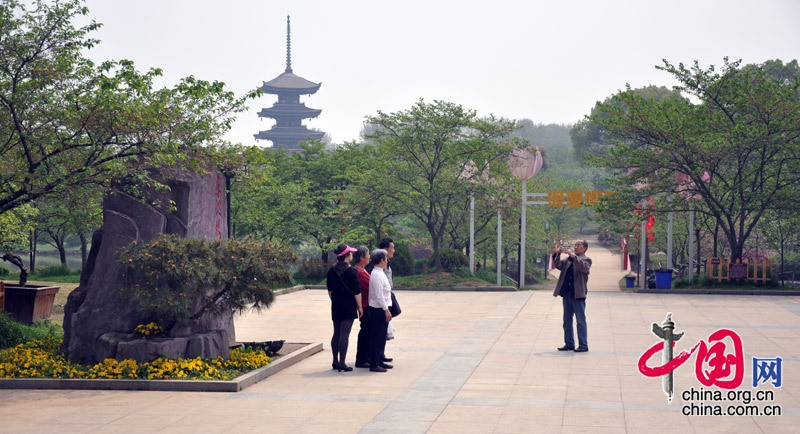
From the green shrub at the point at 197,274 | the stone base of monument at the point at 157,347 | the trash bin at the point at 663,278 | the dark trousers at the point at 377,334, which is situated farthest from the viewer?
the trash bin at the point at 663,278

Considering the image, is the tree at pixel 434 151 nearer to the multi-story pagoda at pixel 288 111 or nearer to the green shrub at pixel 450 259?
the green shrub at pixel 450 259

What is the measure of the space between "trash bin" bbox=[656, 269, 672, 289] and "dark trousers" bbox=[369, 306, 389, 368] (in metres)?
17.4

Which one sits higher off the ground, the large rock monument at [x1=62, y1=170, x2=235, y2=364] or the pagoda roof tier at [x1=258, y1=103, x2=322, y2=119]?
the pagoda roof tier at [x1=258, y1=103, x2=322, y2=119]

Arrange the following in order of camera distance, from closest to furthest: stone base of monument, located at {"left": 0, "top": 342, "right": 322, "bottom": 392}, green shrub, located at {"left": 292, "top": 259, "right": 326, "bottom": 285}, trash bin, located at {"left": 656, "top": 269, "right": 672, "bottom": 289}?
stone base of monument, located at {"left": 0, "top": 342, "right": 322, "bottom": 392}, trash bin, located at {"left": 656, "top": 269, "right": 672, "bottom": 289}, green shrub, located at {"left": 292, "top": 259, "right": 326, "bottom": 285}

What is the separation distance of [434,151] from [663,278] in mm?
8341

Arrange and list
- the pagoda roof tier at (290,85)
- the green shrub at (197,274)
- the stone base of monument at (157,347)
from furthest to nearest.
A: the pagoda roof tier at (290,85)
the stone base of monument at (157,347)
the green shrub at (197,274)

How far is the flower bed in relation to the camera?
1094 centimetres

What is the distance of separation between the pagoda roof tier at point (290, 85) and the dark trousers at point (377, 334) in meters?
84.8

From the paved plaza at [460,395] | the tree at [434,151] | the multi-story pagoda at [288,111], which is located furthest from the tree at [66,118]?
the multi-story pagoda at [288,111]

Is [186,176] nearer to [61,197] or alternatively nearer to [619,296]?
[61,197]

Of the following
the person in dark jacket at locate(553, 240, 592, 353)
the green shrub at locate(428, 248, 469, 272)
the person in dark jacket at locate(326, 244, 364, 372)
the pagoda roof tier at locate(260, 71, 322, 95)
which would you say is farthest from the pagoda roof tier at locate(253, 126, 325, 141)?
the person in dark jacket at locate(326, 244, 364, 372)

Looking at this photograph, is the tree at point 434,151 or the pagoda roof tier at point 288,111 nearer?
the tree at point 434,151

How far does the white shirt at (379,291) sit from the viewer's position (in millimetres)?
11930

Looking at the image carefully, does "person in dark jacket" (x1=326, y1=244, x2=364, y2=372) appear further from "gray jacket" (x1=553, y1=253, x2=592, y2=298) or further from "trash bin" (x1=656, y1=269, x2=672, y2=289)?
"trash bin" (x1=656, y1=269, x2=672, y2=289)
